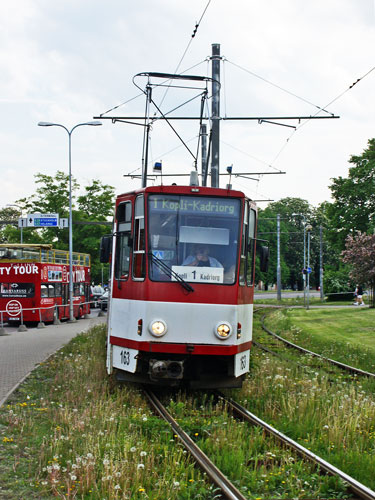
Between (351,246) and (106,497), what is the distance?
35.0 metres

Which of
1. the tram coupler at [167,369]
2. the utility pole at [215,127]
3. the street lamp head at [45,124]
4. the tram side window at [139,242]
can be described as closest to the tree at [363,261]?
the street lamp head at [45,124]

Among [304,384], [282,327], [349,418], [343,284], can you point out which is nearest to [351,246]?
[282,327]

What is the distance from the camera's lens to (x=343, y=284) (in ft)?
193

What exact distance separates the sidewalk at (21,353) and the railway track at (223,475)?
10.7 ft

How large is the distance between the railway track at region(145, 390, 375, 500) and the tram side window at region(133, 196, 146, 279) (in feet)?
6.52

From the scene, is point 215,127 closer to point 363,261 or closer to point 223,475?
point 223,475

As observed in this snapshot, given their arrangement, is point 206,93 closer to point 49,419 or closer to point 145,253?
point 145,253

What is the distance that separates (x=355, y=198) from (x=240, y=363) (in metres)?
43.0

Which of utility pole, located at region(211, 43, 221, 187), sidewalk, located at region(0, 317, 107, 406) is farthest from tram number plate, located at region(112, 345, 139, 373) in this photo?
utility pole, located at region(211, 43, 221, 187)

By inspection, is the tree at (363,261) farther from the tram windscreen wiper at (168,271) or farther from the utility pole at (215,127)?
the tram windscreen wiper at (168,271)

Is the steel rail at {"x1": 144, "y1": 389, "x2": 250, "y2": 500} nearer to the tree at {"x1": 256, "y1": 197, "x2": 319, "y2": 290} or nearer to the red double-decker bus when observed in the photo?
the red double-decker bus

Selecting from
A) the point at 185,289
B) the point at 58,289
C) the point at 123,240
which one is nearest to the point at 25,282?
the point at 58,289

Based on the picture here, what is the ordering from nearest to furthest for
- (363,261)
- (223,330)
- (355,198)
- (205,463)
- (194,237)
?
(205,463) → (223,330) → (194,237) → (363,261) → (355,198)

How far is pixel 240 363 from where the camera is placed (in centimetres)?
1005
